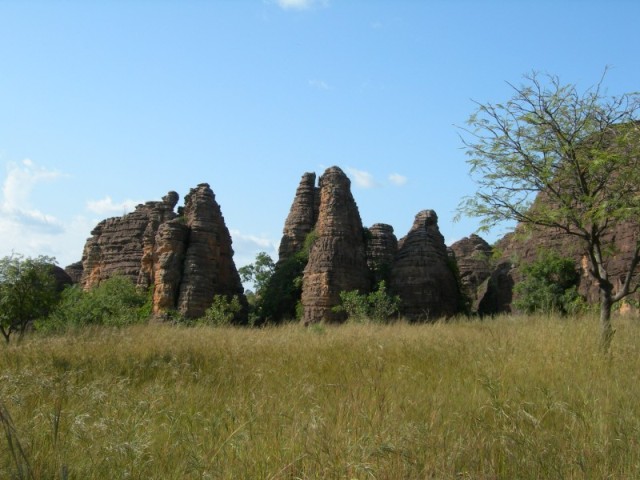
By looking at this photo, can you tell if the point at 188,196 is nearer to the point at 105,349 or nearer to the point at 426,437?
the point at 105,349

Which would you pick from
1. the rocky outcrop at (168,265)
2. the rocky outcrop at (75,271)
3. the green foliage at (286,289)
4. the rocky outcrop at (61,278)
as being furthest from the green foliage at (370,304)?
the rocky outcrop at (75,271)

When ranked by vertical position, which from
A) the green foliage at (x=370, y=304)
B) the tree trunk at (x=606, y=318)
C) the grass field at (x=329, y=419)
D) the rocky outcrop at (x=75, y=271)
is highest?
the rocky outcrop at (x=75, y=271)

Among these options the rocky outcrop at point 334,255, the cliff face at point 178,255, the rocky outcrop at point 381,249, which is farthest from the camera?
the rocky outcrop at point 381,249

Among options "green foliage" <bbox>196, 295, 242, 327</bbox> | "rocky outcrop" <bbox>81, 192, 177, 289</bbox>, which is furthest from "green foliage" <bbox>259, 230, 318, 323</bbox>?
"rocky outcrop" <bbox>81, 192, 177, 289</bbox>

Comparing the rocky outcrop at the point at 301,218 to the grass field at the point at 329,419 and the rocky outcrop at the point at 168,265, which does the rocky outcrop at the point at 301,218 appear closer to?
the rocky outcrop at the point at 168,265

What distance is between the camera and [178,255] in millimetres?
37875

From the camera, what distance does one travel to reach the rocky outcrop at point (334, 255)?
112 ft

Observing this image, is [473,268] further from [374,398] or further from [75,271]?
[374,398]

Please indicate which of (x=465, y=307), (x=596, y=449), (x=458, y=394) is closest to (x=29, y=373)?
(x=458, y=394)

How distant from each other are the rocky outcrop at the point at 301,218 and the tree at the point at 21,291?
21.8 metres

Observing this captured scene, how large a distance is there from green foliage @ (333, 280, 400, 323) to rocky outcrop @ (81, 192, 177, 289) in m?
16.8

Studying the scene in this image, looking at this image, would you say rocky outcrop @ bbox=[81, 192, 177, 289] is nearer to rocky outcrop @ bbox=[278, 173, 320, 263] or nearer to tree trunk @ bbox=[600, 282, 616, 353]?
rocky outcrop @ bbox=[278, 173, 320, 263]

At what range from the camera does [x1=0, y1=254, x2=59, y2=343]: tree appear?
20688mm

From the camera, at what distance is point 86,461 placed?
3125mm
